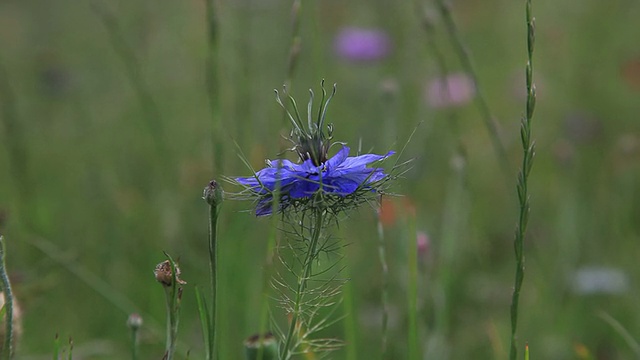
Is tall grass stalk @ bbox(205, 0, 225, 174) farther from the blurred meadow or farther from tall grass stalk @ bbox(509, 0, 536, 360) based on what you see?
tall grass stalk @ bbox(509, 0, 536, 360)

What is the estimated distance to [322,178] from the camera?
91cm

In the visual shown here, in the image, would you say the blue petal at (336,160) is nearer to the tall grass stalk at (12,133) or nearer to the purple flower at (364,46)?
the tall grass stalk at (12,133)

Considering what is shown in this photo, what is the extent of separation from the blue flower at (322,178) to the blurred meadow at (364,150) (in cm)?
6

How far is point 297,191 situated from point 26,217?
5.42 feet

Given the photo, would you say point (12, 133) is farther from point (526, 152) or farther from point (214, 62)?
point (526, 152)

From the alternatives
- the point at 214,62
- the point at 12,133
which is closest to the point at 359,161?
the point at 214,62

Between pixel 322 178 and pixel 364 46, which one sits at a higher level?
pixel 364 46

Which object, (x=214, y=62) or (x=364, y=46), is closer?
(x=214, y=62)

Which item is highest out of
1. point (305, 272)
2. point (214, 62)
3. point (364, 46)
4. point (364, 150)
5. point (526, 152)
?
point (364, 46)

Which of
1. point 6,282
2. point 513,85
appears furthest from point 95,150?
point 6,282

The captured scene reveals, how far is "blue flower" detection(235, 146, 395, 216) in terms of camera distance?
2.96 feet

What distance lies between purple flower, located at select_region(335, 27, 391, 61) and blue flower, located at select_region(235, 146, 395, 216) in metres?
2.49

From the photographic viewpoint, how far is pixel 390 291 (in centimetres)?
241

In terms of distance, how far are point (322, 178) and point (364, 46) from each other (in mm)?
2614
